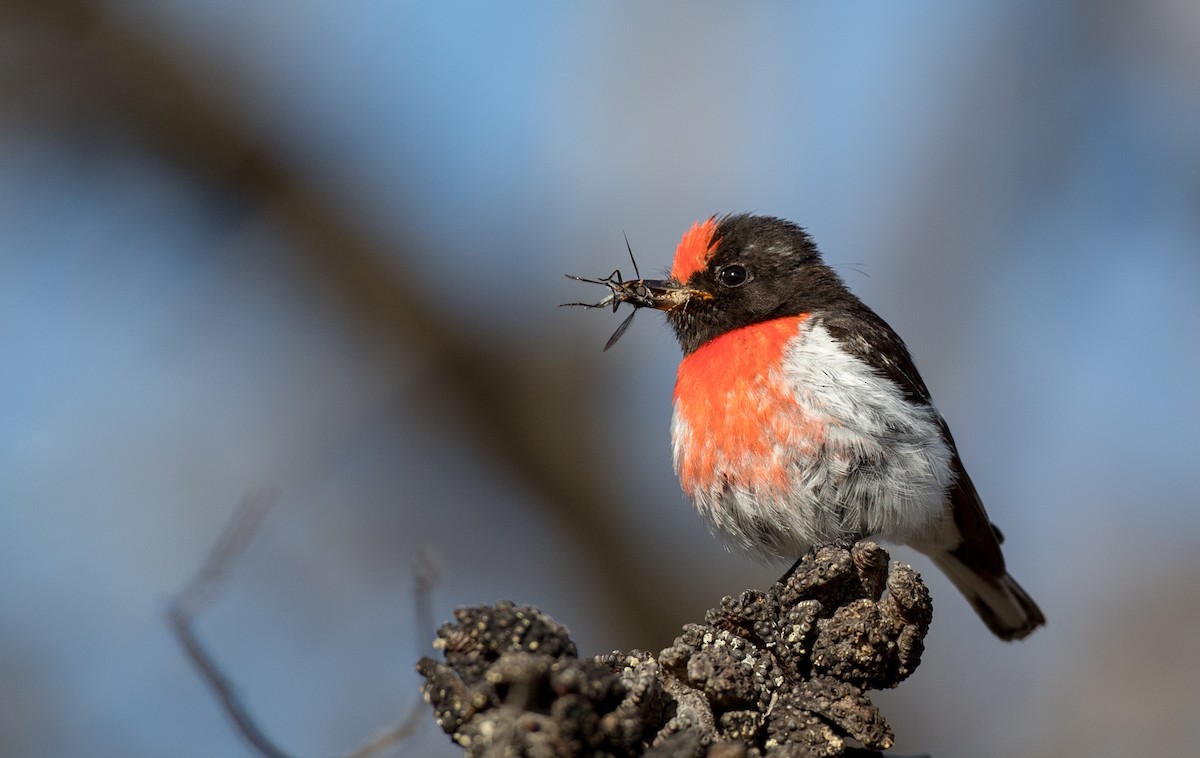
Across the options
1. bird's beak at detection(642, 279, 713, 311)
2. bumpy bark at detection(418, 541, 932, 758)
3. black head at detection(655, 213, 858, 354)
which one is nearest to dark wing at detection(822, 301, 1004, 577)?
black head at detection(655, 213, 858, 354)

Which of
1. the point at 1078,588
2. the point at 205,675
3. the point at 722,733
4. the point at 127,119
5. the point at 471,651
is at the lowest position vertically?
the point at 1078,588

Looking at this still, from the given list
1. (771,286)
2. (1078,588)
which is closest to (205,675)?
(771,286)

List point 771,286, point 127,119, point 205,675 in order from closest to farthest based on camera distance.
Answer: point 205,675
point 771,286
point 127,119

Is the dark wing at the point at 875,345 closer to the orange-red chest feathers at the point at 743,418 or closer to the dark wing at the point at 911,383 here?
the dark wing at the point at 911,383

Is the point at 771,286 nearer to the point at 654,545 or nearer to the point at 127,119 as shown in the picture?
the point at 654,545

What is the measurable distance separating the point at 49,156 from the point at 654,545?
198 inches

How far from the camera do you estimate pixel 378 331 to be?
8430 millimetres

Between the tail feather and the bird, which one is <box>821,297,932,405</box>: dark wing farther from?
the tail feather

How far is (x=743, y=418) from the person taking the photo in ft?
15.8

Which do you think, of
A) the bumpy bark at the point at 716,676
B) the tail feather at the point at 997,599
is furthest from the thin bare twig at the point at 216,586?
the tail feather at the point at 997,599

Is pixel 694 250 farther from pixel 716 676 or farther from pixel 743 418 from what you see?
pixel 716 676

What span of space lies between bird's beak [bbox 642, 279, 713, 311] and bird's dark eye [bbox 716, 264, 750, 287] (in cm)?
10

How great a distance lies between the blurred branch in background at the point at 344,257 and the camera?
7.75 m

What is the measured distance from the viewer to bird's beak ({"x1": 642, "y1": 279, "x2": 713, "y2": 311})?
5.48m
